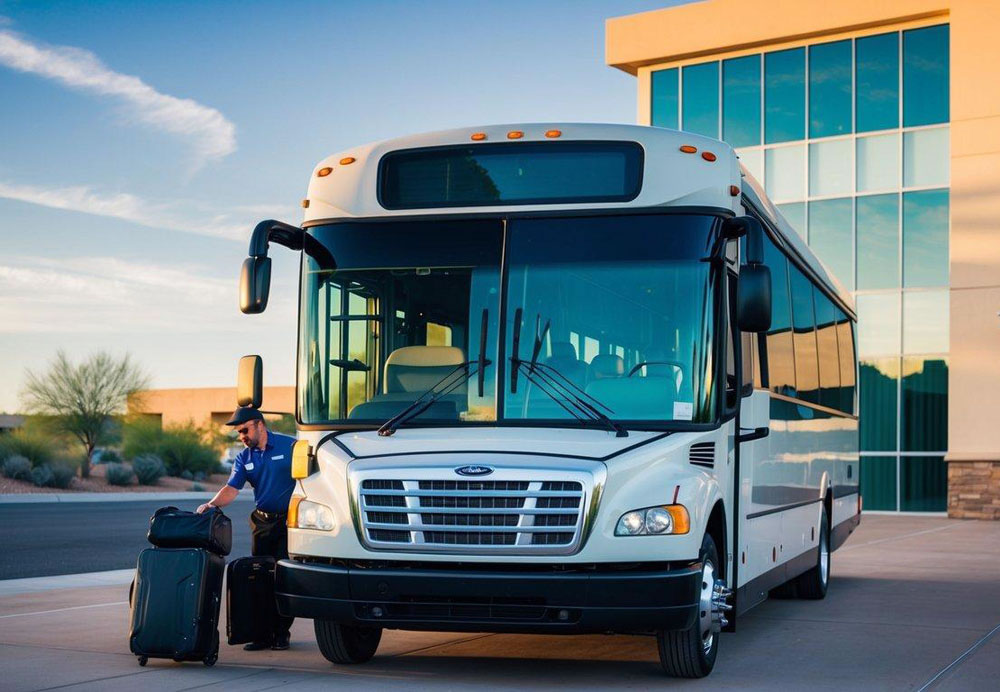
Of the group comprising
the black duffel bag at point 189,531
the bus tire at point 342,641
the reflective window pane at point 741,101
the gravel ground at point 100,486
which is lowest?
the gravel ground at point 100,486

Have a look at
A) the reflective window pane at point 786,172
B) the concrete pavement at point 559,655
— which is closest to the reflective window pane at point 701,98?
the reflective window pane at point 786,172

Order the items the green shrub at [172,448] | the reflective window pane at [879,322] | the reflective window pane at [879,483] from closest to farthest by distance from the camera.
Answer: the reflective window pane at [879,322] < the reflective window pane at [879,483] < the green shrub at [172,448]

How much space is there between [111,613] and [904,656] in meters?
6.44

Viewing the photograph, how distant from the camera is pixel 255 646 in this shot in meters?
9.48

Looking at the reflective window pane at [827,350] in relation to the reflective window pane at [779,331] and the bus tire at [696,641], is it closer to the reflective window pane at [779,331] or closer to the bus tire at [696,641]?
the reflective window pane at [779,331]

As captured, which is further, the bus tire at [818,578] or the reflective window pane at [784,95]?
the reflective window pane at [784,95]

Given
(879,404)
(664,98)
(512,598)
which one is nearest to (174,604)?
(512,598)

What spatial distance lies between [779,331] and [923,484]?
2076 cm

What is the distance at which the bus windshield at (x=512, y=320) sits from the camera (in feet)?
26.3

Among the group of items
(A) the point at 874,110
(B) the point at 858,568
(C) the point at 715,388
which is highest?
(A) the point at 874,110

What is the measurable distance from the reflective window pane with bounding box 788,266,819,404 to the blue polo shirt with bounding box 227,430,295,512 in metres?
4.45

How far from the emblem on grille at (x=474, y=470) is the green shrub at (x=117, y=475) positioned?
40.4 metres

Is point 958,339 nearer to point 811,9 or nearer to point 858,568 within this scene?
point 811,9

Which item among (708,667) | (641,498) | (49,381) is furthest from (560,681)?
(49,381)
